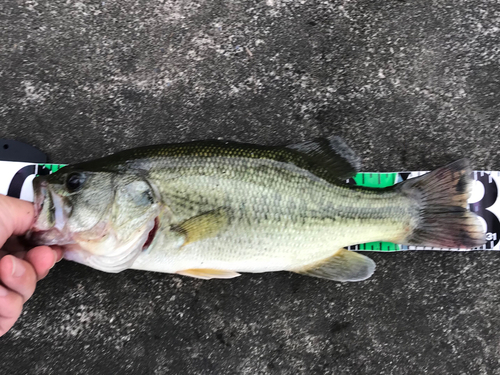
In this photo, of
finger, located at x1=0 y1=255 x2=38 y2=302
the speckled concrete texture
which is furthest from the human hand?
the speckled concrete texture

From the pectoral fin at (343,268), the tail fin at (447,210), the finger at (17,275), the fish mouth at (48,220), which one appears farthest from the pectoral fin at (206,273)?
the tail fin at (447,210)

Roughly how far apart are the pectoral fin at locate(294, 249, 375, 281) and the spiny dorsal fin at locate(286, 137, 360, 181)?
477mm

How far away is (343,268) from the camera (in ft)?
6.81

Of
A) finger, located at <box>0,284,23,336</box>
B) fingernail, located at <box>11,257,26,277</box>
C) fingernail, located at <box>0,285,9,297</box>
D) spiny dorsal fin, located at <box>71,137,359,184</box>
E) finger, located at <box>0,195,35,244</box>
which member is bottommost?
finger, located at <box>0,284,23,336</box>

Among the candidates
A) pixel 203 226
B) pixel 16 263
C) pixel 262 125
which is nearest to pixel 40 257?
pixel 16 263

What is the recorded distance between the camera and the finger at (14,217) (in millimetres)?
1690

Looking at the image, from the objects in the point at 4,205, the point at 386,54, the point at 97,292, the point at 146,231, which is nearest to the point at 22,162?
the point at 4,205

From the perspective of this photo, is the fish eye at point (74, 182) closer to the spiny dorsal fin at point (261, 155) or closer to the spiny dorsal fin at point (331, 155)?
the spiny dorsal fin at point (261, 155)

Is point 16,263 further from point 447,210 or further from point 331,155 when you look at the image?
point 447,210

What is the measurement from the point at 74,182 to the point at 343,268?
1.55m

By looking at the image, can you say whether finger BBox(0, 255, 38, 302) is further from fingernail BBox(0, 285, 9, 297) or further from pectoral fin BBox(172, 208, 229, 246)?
pectoral fin BBox(172, 208, 229, 246)

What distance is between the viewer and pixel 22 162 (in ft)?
7.62

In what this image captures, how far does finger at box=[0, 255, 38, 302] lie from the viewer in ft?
5.38

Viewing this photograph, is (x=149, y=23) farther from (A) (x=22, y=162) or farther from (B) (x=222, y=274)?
(B) (x=222, y=274)
